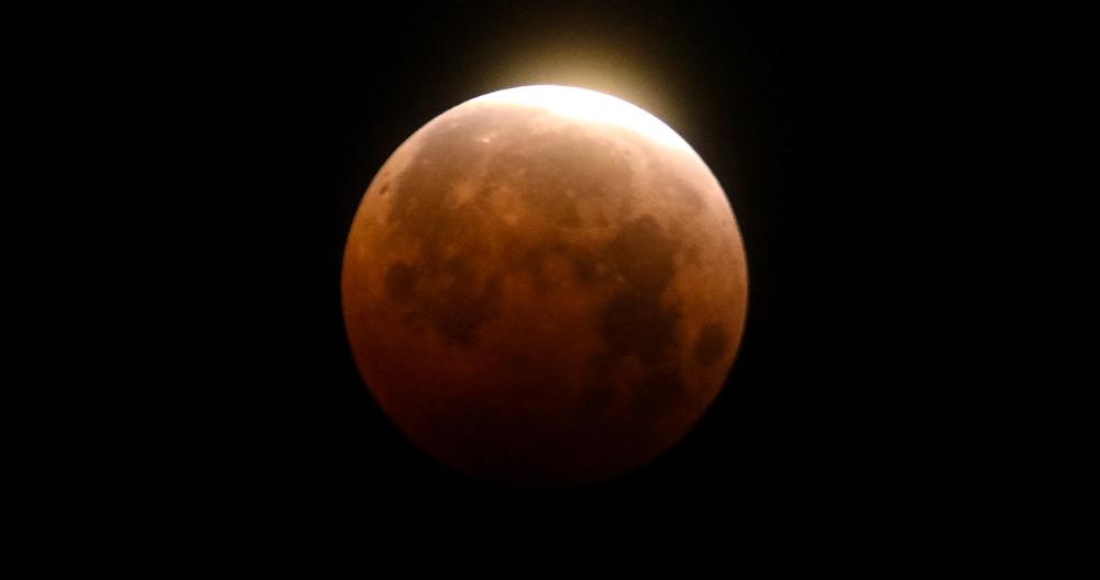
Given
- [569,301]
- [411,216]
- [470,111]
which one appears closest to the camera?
[569,301]

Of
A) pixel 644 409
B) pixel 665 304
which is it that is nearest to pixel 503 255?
pixel 665 304

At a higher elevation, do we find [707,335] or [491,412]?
[707,335]

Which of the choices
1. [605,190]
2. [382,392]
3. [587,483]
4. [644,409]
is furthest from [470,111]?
[587,483]

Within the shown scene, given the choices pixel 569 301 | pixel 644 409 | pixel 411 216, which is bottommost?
pixel 644 409

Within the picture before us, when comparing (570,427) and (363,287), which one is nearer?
(570,427)

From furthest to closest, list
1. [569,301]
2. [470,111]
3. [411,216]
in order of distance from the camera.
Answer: [470,111] → [411,216] → [569,301]

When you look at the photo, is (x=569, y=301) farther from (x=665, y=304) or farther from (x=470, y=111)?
(x=470, y=111)
